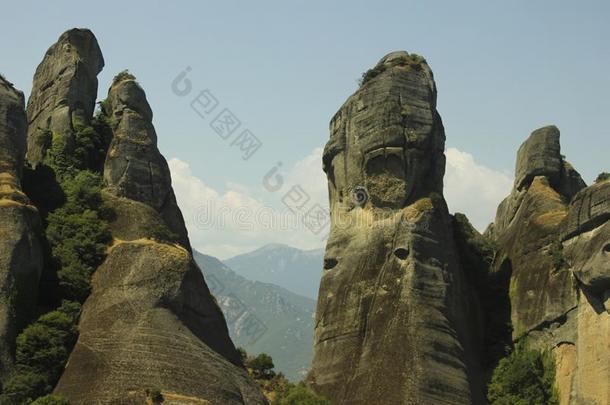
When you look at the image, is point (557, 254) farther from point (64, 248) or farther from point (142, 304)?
point (64, 248)

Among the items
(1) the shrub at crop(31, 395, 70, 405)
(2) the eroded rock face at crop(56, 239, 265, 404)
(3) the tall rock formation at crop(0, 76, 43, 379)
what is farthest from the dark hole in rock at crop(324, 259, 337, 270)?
(1) the shrub at crop(31, 395, 70, 405)

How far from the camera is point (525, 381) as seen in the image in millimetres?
70562

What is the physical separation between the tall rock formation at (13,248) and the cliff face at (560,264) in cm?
3198

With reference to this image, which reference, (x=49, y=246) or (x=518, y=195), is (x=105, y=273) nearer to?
(x=49, y=246)

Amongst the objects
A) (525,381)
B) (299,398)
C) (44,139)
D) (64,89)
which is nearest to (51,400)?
(299,398)

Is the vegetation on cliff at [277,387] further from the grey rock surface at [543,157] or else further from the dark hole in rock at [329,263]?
the grey rock surface at [543,157]

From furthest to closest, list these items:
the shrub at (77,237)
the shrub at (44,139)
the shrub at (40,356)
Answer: the shrub at (44,139)
the shrub at (77,237)
the shrub at (40,356)

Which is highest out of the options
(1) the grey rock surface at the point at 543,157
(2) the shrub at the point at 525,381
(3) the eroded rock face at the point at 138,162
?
(1) the grey rock surface at the point at 543,157

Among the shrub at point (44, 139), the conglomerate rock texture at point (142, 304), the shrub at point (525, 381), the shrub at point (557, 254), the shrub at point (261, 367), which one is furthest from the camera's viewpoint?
the shrub at point (44, 139)

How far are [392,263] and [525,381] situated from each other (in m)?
10.9

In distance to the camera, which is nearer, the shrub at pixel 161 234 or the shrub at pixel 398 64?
the shrub at pixel 161 234

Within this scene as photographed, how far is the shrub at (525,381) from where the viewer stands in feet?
230

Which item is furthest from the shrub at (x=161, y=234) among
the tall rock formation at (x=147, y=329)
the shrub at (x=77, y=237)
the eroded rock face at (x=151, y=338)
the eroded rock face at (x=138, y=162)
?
the eroded rock face at (x=138, y=162)

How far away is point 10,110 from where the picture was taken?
65500 millimetres
